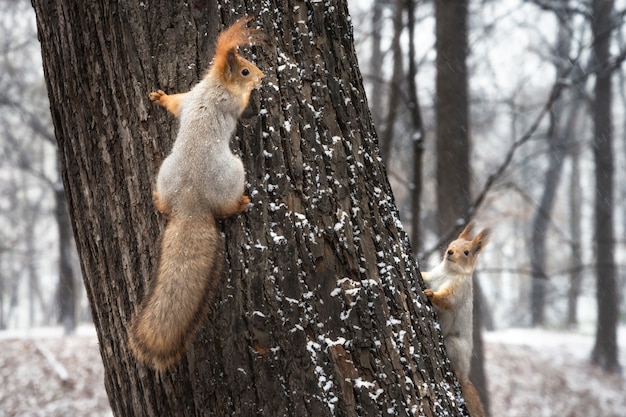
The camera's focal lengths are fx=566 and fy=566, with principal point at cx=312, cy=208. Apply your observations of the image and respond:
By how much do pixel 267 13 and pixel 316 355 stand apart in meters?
1.15

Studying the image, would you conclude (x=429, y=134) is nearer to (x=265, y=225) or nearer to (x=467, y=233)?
(x=467, y=233)

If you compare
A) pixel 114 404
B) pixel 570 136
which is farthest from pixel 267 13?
pixel 570 136

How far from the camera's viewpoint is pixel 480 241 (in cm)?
339

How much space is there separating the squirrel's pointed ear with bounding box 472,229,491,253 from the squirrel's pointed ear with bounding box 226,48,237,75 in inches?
79.0

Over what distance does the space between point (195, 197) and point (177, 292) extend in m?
0.33

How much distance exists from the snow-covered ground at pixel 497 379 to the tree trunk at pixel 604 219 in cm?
50

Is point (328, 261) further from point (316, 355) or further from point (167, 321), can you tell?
point (167, 321)

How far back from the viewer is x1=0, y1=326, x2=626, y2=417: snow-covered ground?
8297 mm

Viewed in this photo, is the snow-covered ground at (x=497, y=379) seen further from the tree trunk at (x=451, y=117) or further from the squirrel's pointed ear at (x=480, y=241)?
the squirrel's pointed ear at (x=480, y=241)

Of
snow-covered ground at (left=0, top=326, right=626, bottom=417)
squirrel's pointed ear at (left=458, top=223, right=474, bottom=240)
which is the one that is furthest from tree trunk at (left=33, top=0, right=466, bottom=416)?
snow-covered ground at (left=0, top=326, right=626, bottom=417)

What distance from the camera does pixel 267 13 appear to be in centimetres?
193

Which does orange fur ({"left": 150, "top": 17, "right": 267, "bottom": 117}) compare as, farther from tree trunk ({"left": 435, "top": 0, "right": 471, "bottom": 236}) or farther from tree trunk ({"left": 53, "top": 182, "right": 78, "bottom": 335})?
tree trunk ({"left": 53, "top": 182, "right": 78, "bottom": 335})

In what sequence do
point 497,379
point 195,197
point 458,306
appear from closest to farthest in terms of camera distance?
point 195,197 < point 458,306 < point 497,379

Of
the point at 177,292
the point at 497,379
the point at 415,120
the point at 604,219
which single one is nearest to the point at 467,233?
the point at 415,120
